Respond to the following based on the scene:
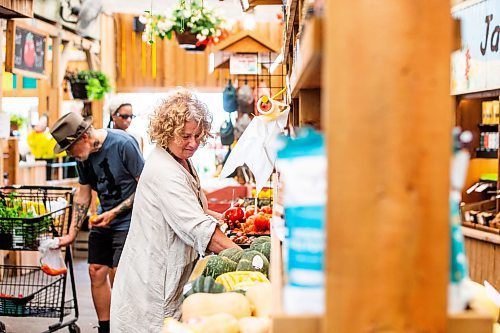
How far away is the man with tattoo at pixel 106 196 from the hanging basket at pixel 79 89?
5855 millimetres

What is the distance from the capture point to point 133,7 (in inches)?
563

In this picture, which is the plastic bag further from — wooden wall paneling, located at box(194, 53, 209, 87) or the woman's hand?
wooden wall paneling, located at box(194, 53, 209, 87)

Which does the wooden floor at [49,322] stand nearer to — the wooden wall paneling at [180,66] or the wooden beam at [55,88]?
the wooden beam at [55,88]

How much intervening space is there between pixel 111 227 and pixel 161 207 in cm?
227

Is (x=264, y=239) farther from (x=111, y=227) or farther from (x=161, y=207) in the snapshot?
(x=111, y=227)

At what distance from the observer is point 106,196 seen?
17.6ft

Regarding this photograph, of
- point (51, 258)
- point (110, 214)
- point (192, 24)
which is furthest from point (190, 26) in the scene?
point (51, 258)

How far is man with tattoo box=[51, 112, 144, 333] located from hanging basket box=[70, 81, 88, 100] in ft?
19.2

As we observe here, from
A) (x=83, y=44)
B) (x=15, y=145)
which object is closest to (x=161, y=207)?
(x=15, y=145)

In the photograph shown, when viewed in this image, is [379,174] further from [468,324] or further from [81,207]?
[81,207]

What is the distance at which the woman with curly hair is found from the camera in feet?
10.2

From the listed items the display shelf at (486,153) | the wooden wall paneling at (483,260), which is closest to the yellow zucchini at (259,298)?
the wooden wall paneling at (483,260)

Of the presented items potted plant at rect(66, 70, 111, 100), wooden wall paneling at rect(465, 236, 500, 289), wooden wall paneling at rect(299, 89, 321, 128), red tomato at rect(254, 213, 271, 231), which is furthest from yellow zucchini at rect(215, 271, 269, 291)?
potted plant at rect(66, 70, 111, 100)

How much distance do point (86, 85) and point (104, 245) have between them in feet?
19.9
